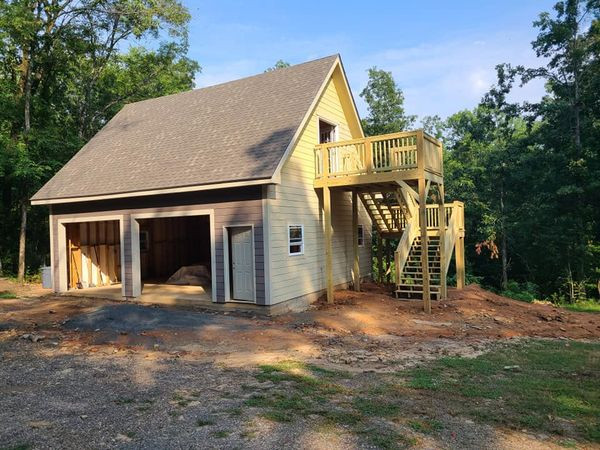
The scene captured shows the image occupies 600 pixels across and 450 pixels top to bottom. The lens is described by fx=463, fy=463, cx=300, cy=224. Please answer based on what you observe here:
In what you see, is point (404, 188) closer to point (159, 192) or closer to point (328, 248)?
point (328, 248)

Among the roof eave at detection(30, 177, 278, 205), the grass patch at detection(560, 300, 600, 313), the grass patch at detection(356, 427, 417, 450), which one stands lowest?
the grass patch at detection(560, 300, 600, 313)

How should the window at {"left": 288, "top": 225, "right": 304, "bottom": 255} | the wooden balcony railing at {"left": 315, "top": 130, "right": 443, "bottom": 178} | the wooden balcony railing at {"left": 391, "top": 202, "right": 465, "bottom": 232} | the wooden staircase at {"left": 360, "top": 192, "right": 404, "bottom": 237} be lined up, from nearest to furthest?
the wooden balcony railing at {"left": 315, "top": 130, "right": 443, "bottom": 178} < the window at {"left": 288, "top": 225, "right": 304, "bottom": 255} < the wooden balcony railing at {"left": 391, "top": 202, "right": 465, "bottom": 232} < the wooden staircase at {"left": 360, "top": 192, "right": 404, "bottom": 237}

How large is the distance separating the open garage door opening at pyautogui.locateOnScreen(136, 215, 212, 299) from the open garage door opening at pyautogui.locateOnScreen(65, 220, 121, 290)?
111 centimetres

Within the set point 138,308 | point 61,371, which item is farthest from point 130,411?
point 138,308

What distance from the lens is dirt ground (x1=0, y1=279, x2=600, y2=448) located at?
4367 mm

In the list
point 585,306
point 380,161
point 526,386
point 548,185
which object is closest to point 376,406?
point 526,386

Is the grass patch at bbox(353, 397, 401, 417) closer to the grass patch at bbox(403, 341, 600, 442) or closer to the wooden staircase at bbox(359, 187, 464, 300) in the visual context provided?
the grass patch at bbox(403, 341, 600, 442)

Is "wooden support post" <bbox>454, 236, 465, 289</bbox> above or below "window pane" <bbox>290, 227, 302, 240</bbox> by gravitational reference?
below

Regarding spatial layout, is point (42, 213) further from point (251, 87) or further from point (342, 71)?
point (342, 71)

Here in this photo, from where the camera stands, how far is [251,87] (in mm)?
16578

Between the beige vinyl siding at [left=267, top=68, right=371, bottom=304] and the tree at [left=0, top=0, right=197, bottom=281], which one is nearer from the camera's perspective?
the beige vinyl siding at [left=267, top=68, right=371, bottom=304]

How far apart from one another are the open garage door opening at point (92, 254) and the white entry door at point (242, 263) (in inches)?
290

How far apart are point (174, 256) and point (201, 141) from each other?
7941 mm

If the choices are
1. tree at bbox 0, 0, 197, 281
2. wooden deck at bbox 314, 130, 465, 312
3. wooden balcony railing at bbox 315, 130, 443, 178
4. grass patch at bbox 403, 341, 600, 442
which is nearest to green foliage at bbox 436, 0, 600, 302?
wooden deck at bbox 314, 130, 465, 312
